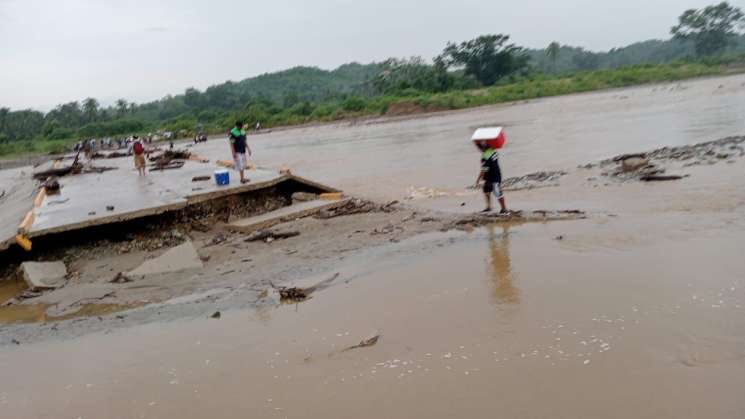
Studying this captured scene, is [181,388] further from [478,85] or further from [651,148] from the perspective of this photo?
[478,85]

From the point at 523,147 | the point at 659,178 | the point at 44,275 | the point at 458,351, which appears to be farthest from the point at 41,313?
the point at 523,147

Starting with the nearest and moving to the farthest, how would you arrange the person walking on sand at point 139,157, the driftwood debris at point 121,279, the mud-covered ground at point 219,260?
the mud-covered ground at point 219,260, the driftwood debris at point 121,279, the person walking on sand at point 139,157

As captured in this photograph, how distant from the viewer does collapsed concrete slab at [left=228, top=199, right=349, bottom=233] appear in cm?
975

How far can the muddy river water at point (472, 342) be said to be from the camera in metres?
3.66

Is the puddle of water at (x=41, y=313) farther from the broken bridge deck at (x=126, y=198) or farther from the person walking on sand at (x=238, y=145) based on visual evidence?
the person walking on sand at (x=238, y=145)

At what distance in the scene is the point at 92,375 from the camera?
4820 mm

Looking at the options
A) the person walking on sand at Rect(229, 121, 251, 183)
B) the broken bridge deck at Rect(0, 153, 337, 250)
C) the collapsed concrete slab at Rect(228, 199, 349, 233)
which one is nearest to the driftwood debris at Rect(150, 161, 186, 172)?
the broken bridge deck at Rect(0, 153, 337, 250)

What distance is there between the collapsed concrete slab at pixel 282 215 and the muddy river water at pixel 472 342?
286cm

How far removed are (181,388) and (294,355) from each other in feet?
2.88

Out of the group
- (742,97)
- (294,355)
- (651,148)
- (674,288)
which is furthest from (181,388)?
(742,97)

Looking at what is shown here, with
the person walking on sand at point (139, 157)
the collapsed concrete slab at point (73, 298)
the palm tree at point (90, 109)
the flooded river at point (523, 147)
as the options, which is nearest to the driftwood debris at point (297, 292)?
the collapsed concrete slab at point (73, 298)

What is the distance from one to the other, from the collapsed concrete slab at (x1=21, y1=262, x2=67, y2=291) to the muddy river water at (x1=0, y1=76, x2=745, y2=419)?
223 centimetres

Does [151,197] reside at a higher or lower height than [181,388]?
higher

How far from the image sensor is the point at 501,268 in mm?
6363
